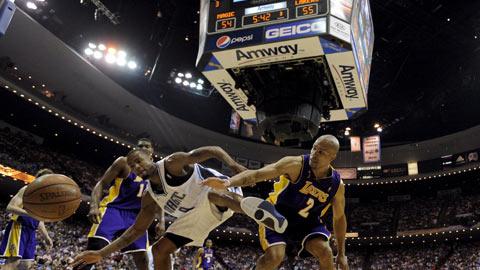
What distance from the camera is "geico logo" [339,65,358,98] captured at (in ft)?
29.1

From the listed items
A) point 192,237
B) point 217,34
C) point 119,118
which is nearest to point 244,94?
point 217,34

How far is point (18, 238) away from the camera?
22.2 feet

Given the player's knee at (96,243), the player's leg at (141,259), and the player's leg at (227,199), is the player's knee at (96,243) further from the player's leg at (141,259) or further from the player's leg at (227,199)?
the player's leg at (227,199)

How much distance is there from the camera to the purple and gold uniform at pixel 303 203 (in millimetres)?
4484

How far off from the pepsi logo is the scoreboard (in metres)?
0.18

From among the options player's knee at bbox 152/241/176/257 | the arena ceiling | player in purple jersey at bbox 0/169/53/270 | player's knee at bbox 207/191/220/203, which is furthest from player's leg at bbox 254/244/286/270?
the arena ceiling

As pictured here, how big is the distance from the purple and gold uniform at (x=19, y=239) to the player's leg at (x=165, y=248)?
A: 3263 millimetres

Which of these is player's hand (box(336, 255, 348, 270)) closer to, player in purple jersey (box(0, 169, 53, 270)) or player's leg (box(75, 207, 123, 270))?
player's leg (box(75, 207, 123, 270))

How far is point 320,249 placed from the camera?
180 inches

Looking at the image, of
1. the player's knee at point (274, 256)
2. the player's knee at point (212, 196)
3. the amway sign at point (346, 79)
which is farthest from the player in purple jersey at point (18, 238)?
the amway sign at point (346, 79)

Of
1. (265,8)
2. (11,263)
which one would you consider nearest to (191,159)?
(11,263)

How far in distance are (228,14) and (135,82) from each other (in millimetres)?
15309

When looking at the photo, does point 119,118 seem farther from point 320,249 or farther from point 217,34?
point 320,249

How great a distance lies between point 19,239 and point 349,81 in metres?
6.69
